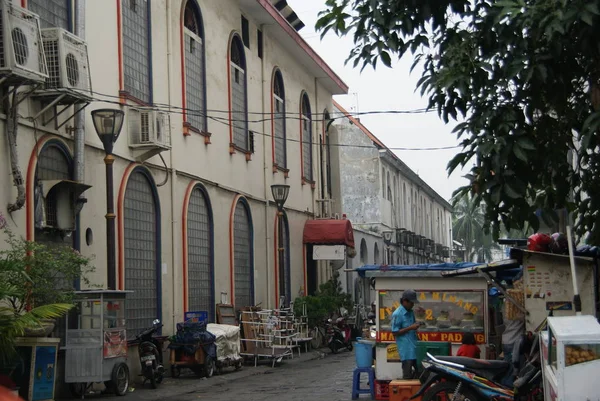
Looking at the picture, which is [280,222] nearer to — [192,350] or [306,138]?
[306,138]

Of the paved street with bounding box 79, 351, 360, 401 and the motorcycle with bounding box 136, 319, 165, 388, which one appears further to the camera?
the motorcycle with bounding box 136, 319, 165, 388

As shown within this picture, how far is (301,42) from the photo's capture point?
31.8 meters

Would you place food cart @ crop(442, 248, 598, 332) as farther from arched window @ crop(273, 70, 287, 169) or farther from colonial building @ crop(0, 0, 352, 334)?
arched window @ crop(273, 70, 287, 169)

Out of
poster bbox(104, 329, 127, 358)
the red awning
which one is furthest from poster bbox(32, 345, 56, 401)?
the red awning

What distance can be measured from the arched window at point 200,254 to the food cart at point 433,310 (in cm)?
806

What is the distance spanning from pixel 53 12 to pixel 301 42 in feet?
52.1

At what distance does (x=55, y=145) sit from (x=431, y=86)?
838 cm

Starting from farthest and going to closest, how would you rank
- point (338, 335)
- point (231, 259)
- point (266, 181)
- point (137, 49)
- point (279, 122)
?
point (279, 122), point (266, 181), point (338, 335), point (231, 259), point (137, 49)

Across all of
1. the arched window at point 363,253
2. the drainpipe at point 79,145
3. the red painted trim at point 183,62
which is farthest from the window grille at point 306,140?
the drainpipe at point 79,145

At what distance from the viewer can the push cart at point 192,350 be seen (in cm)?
1939

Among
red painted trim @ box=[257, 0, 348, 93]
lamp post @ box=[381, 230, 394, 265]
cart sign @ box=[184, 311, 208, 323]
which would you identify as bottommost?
cart sign @ box=[184, 311, 208, 323]

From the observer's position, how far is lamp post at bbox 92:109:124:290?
16484 millimetres

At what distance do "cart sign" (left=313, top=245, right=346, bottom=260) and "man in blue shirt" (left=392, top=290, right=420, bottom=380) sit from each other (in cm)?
1703

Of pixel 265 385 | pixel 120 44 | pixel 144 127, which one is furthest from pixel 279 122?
pixel 265 385
